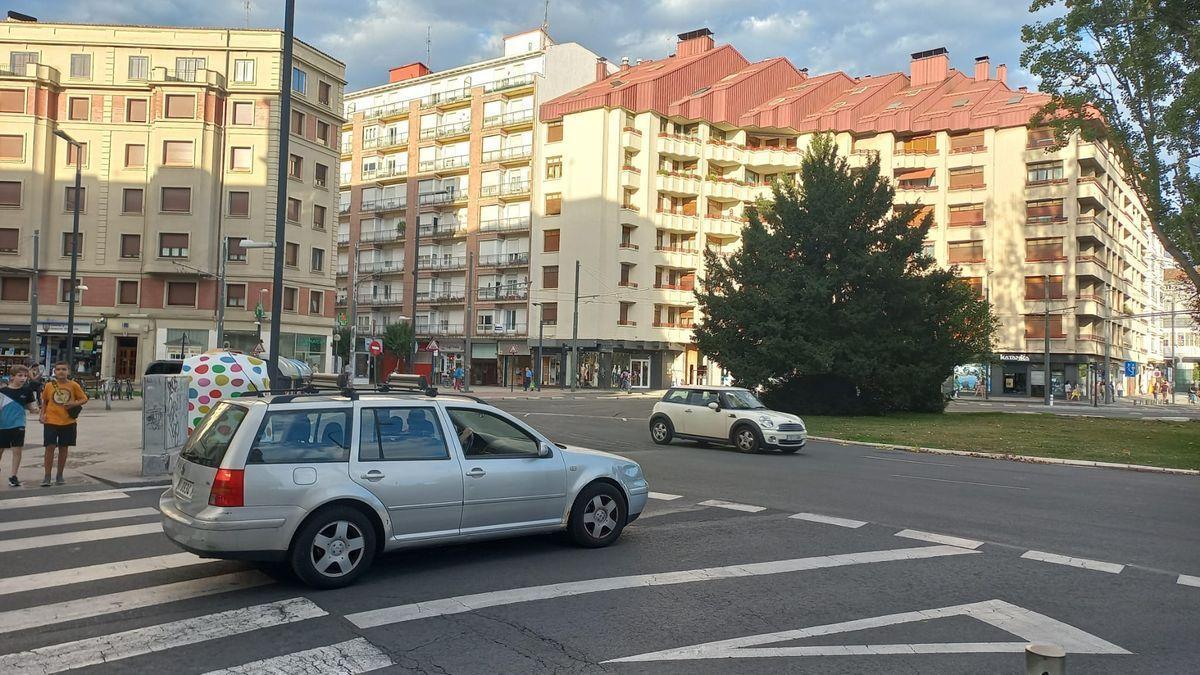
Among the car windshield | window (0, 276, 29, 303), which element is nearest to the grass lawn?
the car windshield

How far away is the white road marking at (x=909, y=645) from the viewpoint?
16.6 ft

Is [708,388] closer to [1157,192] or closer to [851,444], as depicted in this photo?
[851,444]

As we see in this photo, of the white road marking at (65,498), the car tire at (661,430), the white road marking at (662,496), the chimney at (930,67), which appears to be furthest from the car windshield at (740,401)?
the chimney at (930,67)

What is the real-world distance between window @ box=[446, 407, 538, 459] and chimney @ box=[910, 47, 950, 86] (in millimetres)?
72008

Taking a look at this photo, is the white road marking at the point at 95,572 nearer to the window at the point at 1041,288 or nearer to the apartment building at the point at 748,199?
the apartment building at the point at 748,199

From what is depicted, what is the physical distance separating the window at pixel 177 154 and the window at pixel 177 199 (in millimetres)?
1410

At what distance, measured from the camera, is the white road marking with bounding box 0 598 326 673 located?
4.80 metres

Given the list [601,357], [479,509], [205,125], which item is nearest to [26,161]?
[205,125]

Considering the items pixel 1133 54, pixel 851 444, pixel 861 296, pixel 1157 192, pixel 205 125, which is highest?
pixel 205 125

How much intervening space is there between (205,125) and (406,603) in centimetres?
4916

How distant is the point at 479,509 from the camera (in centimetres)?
705

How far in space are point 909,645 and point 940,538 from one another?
3.88 m

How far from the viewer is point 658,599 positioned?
6.20m

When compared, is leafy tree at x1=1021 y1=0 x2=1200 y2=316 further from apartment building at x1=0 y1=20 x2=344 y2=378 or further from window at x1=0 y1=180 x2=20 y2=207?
window at x1=0 y1=180 x2=20 y2=207
